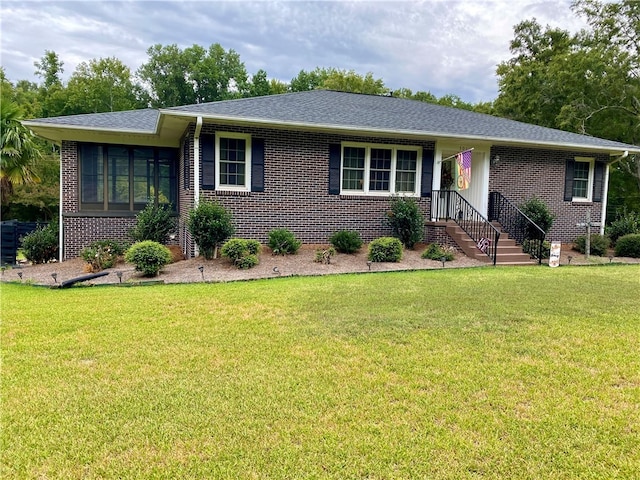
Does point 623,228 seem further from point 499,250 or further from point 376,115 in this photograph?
point 376,115

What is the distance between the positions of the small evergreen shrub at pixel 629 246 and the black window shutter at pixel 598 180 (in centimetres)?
205

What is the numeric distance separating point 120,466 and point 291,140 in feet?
30.1

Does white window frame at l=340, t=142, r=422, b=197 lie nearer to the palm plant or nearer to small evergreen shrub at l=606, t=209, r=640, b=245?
small evergreen shrub at l=606, t=209, r=640, b=245

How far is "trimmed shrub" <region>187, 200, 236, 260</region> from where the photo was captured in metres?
9.18

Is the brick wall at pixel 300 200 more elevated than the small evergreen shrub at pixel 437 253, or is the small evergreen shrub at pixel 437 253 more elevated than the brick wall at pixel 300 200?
the brick wall at pixel 300 200

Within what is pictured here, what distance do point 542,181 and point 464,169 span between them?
374 centimetres

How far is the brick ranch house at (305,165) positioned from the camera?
33.6 ft

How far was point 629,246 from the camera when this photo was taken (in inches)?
457

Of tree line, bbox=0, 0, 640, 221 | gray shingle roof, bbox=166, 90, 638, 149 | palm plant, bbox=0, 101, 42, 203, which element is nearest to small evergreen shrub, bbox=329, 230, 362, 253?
gray shingle roof, bbox=166, 90, 638, 149

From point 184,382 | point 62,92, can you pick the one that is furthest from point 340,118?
point 62,92

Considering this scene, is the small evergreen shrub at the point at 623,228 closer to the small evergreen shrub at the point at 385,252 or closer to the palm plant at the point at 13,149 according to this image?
the small evergreen shrub at the point at 385,252

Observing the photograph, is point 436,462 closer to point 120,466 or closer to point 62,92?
point 120,466

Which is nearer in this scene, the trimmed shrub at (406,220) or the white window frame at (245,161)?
the white window frame at (245,161)

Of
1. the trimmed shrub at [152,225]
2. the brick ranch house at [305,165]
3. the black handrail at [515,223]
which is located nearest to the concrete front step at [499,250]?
the brick ranch house at [305,165]
